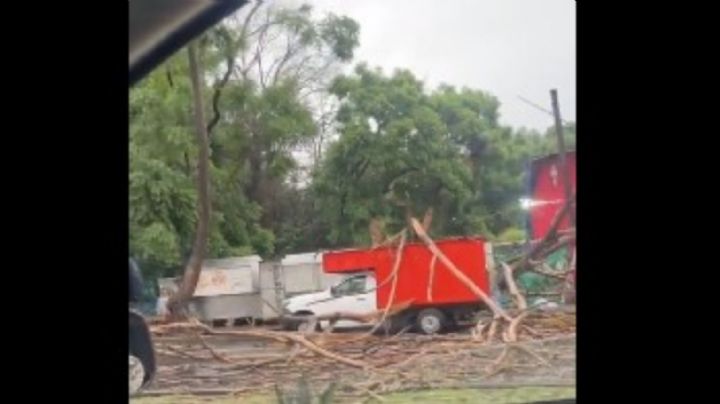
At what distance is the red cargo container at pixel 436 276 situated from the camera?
3.46 metres

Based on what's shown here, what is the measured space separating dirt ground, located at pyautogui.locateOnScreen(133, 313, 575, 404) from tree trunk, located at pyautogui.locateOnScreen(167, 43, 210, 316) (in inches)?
6.2

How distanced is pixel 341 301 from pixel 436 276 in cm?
41

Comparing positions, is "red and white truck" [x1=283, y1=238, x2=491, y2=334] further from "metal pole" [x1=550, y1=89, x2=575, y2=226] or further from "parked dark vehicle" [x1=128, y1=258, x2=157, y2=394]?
"parked dark vehicle" [x1=128, y1=258, x2=157, y2=394]

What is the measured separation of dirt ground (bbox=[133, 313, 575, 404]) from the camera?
132 inches

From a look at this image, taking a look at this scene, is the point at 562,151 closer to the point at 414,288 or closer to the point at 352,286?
the point at 414,288

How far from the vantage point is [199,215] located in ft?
10.7

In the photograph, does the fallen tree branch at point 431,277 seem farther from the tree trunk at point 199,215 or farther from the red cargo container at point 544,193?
the tree trunk at point 199,215

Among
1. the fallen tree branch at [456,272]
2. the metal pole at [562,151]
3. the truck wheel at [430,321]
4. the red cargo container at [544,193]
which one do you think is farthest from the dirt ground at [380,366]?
the metal pole at [562,151]

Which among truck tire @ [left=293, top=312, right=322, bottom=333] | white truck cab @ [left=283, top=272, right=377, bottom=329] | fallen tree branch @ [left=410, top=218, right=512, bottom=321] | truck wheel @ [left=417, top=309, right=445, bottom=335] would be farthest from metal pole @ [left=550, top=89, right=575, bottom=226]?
truck tire @ [left=293, top=312, right=322, bottom=333]
